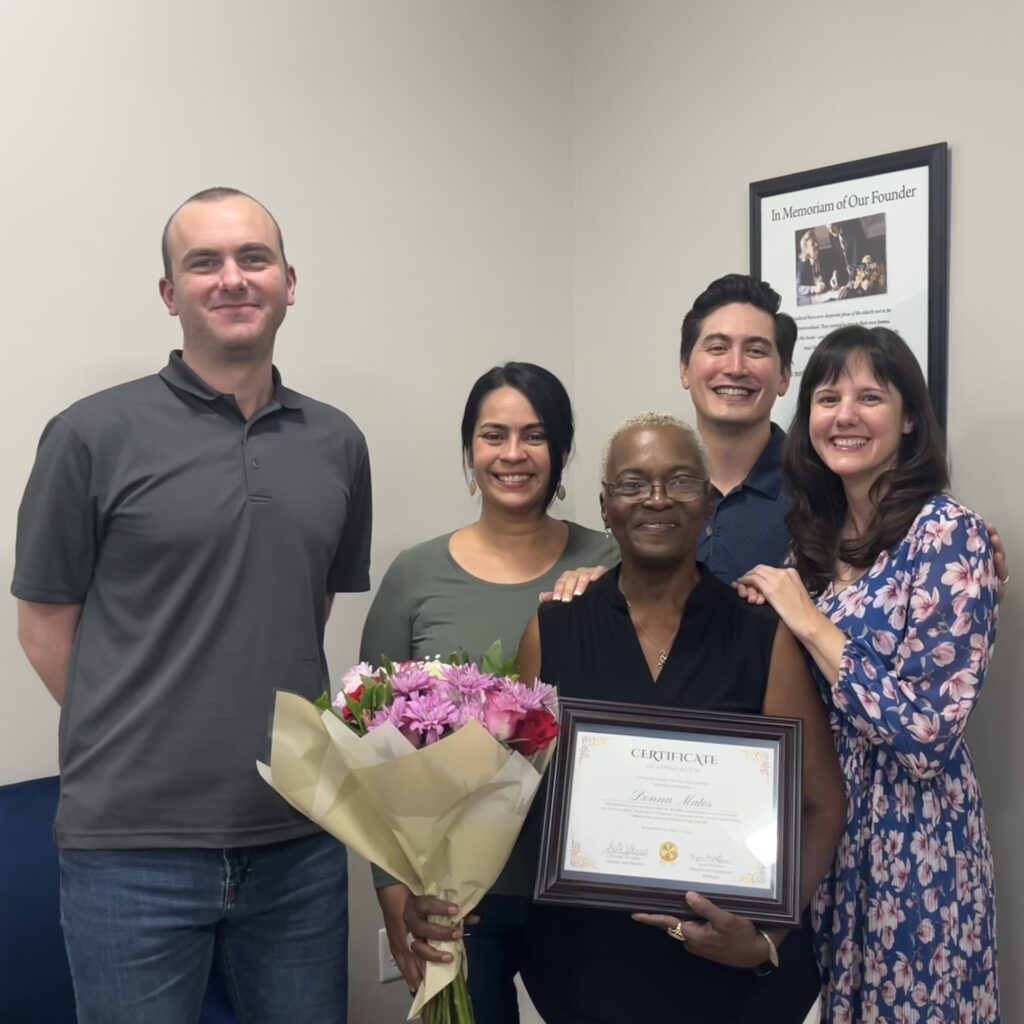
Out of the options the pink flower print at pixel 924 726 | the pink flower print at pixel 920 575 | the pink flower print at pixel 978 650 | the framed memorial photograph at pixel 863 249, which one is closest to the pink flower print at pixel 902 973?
the pink flower print at pixel 924 726

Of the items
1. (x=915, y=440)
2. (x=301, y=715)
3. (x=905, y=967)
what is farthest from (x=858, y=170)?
(x=301, y=715)

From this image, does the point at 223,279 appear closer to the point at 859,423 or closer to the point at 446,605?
the point at 446,605

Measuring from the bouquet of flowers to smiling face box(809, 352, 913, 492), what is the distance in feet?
2.67

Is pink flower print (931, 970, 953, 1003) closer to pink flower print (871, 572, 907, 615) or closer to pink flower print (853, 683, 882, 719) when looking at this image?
pink flower print (853, 683, 882, 719)

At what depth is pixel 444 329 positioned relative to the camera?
9.06ft

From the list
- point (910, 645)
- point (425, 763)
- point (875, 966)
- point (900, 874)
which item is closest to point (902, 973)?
point (875, 966)

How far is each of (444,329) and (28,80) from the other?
1111 mm

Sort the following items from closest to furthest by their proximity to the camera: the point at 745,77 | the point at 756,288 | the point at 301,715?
the point at 301,715
the point at 756,288
the point at 745,77

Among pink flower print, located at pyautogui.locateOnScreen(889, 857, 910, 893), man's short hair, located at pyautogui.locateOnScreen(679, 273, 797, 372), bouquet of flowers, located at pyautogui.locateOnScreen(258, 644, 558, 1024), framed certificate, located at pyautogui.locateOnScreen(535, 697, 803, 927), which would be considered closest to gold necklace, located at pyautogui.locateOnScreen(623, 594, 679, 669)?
framed certificate, located at pyautogui.locateOnScreen(535, 697, 803, 927)

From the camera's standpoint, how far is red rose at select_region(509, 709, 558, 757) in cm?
128

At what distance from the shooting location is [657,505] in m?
1.52

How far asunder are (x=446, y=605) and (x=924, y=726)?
2.66 feet

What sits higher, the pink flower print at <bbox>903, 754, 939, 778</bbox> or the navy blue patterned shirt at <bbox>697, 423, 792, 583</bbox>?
the navy blue patterned shirt at <bbox>697, 423, 792, 583</bbox>

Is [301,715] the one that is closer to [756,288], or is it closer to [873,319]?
[756,288]
